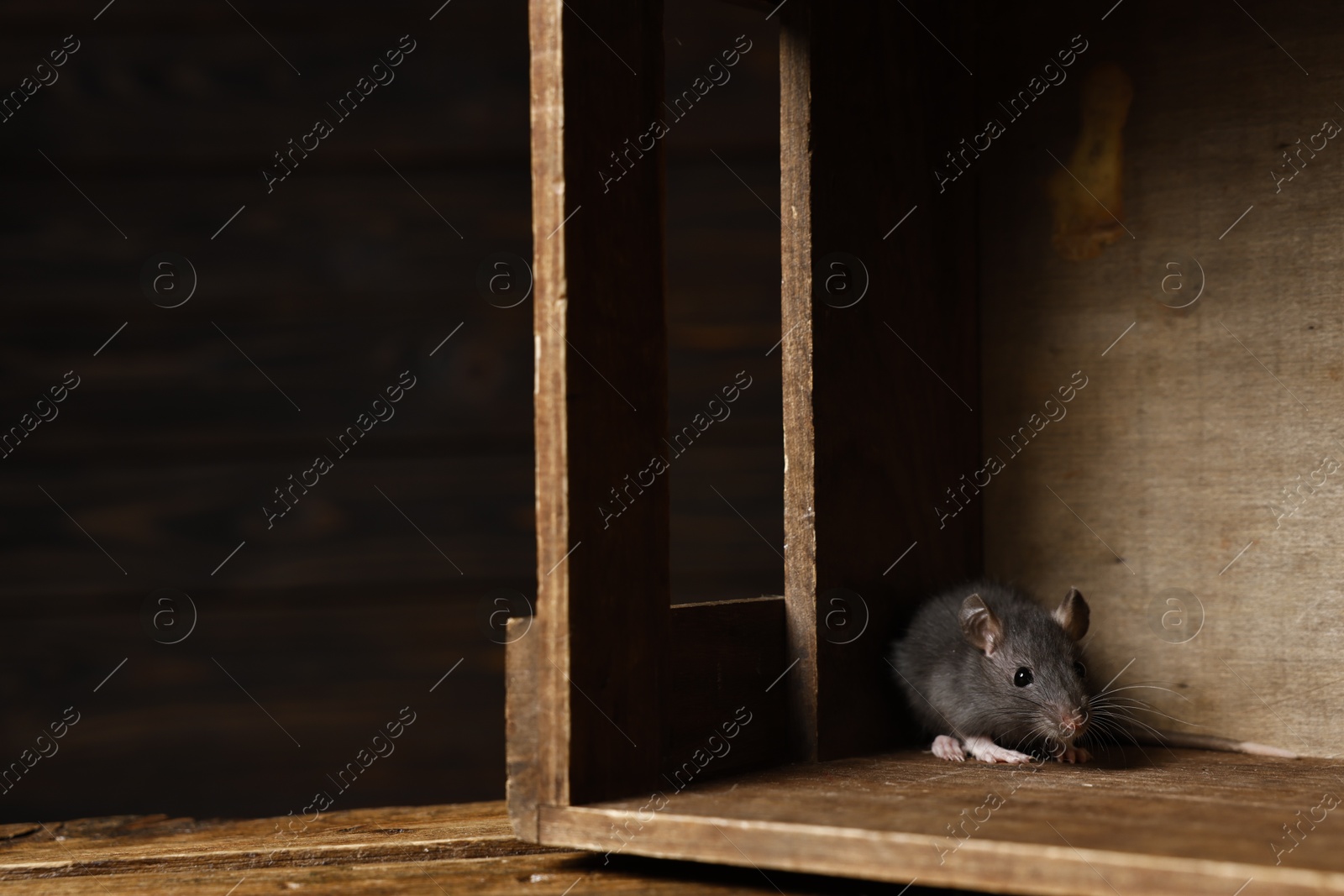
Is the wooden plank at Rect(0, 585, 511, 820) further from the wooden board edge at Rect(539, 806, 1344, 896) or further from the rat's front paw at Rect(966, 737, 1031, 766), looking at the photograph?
the wooden board edge at Rect(539, 806, 1344, 896)

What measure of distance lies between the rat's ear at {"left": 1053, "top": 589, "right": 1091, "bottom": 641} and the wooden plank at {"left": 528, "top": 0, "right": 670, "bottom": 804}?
90 cm

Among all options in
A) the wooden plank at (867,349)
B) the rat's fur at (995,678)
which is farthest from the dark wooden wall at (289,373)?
the rat's fur at (995,678)

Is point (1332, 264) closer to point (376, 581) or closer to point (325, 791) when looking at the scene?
point (376, 581)

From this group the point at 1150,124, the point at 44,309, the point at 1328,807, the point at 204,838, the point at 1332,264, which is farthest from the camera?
the point at 44,309

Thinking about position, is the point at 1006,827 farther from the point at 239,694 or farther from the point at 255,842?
the point at 239,694

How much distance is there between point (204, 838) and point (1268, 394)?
202cm

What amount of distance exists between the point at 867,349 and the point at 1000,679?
0.66m

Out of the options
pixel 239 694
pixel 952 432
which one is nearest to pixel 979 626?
pixel 952 432

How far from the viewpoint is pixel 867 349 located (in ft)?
8.18

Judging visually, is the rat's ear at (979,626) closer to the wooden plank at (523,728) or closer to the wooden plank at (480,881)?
the wooden plank at (480,881)

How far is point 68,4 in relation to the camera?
3.67m

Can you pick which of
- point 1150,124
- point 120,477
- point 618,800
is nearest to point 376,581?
point 120,477

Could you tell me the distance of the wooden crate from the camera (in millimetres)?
1860

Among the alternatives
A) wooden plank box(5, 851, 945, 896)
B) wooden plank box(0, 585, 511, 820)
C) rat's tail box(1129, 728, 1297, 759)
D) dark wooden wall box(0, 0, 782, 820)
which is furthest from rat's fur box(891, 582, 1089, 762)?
wooden plank box(0, 585, 511, 820)
